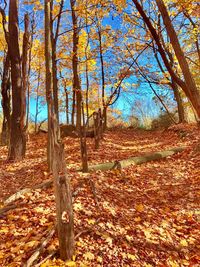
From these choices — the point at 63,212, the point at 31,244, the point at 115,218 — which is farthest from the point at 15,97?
the point at 63,212

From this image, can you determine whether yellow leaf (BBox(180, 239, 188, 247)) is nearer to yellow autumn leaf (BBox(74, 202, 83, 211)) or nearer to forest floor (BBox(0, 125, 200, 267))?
forest floor (BBox(0, 125, 200, 267))

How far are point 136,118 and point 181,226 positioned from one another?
672 inches

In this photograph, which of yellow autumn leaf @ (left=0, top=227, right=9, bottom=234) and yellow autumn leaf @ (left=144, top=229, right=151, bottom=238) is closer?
yellow autumn leaf @ (left=0, top=227, right=9, bottom=234)

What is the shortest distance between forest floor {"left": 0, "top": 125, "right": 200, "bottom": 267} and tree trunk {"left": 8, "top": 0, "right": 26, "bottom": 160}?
5.01ft

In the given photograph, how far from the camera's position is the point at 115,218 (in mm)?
4504

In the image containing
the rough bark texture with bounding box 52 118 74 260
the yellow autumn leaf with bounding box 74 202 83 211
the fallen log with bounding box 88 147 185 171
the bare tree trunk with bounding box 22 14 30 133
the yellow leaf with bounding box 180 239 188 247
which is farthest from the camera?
the bare tree trunk with bounding box 22 14 30 133

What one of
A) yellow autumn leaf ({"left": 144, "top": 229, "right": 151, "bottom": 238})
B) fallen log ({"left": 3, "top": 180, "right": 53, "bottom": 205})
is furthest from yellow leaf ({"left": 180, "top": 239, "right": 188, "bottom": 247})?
fallen log ({"left": 3, "top": 180, "right": 53, "bottom": 205})

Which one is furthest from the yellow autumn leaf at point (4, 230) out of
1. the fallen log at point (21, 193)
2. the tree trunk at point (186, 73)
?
the tree trunk at point (186, 73)

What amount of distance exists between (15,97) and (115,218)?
6204 mm

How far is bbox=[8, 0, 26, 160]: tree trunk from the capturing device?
8844mm

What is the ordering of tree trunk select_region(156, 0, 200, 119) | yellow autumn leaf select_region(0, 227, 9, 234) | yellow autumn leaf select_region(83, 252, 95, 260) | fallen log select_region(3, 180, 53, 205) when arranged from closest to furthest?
yellow autumn leaf select_region(83, 252, 95, 260)
yellow autumn leaf select_region(0, 227, 9, 234)
fallen log select_region(3, 180, 53, 205)
tree trunk select_region(156, 0, 200, 119)

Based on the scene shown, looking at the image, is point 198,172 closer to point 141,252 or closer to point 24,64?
point 141,252

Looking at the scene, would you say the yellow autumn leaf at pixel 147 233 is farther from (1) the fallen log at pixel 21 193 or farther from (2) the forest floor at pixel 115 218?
(1) the fallen log at pixel 21 193

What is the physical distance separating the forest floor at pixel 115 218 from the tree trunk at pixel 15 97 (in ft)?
5.01
